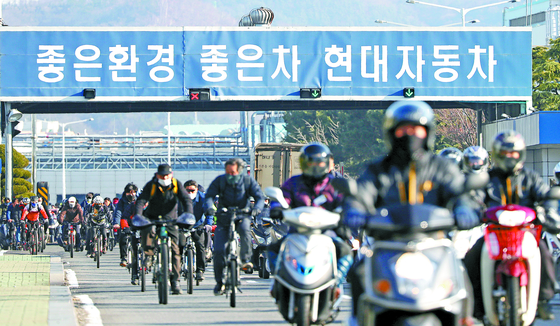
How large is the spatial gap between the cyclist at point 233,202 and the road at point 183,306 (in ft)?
1.81

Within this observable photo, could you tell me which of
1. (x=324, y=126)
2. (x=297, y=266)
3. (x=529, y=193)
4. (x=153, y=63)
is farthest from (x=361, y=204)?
(x=324, y=126)

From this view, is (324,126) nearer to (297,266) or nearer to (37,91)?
(37,91)

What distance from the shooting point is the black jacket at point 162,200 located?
12.2m

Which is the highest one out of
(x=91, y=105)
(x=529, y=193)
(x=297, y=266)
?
(x=91, y=105)

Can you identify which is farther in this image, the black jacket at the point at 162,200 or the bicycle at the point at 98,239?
the bicycle at the point at 98,239

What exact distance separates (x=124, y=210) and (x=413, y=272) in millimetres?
11682

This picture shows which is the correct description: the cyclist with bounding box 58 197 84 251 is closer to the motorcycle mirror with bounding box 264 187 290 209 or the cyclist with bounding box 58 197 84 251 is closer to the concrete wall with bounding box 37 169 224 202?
the motorcycle mirror with bounding box 264 187 290 209

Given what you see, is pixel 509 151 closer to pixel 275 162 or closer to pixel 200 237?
pixel 200 237

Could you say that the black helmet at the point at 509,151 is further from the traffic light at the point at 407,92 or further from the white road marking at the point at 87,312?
the traffic light at the point at 407,92

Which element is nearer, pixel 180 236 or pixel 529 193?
pixel 529 193

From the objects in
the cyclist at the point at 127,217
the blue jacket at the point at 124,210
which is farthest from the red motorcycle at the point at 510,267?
the blue jacket at the point at 124,210

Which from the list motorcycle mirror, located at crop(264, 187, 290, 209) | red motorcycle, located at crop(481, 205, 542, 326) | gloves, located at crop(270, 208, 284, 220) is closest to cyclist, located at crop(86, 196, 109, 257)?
gloves, located at crop(270, 208, 284, 220)

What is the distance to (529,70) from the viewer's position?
30.3m

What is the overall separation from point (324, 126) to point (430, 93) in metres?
59.8
